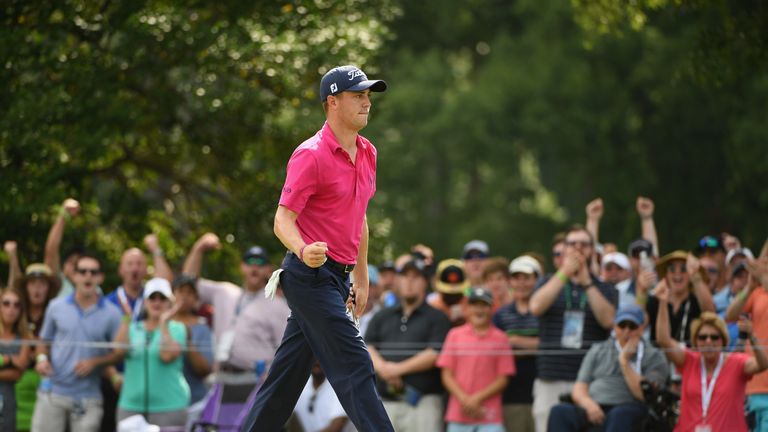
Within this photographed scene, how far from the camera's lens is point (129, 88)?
54.1 ft

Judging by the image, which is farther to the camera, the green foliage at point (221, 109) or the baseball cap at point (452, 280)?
the green foliage at point (221, 109)

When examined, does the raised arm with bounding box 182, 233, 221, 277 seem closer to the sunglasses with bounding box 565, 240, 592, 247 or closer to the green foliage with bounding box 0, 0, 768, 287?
the green foliage with bounding box 0, 0, 768, 287

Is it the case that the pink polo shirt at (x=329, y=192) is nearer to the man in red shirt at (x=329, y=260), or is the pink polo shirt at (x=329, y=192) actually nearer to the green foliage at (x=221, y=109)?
the man in red shirt at (x=329, y=260)

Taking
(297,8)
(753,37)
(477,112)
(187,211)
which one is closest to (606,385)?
(753,37)

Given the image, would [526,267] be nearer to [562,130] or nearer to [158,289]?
[158,289]

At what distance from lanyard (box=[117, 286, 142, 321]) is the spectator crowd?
2 centimetres

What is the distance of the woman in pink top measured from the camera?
11.2 metres

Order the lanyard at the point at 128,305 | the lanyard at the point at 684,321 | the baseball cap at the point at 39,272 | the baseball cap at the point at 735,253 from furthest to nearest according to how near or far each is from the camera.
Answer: the baseball cap at the point at 39,272 < the lanyard at the point at 128,305 < the baseball cap at the point at 735,253 < the lanyard at the point at 684,321

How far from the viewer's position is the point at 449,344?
42.3ft

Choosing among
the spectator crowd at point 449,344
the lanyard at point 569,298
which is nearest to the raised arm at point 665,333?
the spectator crowd at point 449,344

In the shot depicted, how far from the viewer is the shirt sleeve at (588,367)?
1195cm

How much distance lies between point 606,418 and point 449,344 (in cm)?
171

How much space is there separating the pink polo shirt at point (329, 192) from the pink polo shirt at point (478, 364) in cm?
427

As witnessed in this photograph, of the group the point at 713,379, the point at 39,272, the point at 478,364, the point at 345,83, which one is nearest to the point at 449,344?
the point at 478,364
